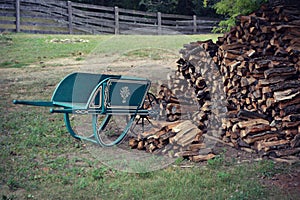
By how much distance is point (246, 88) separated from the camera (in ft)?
20.0

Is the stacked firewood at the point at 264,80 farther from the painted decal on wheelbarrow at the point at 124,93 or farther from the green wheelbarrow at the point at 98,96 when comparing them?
the painted decal on wheelbarrow at the point at 124,93

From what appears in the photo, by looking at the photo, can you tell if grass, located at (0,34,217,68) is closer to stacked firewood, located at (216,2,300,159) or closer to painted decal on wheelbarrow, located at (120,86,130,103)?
stacked firewood, located at (216,2,300,159)

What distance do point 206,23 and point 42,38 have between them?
11033mm

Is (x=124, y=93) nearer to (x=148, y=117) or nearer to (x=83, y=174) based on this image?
(x=148, y=117)

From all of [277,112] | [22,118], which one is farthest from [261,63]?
[22,118]

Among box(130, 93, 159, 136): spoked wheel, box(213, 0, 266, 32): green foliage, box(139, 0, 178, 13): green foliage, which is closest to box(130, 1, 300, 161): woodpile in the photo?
box(130, 93, 159, 136): spoked wheel

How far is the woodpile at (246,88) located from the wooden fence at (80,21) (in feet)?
46.0

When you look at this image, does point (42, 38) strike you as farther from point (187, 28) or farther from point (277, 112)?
point (277, 112)

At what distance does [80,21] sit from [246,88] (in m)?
17.1

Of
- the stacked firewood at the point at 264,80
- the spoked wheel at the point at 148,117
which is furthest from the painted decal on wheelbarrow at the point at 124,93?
the stacked firewood at the point at 264,80

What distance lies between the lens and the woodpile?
18.4 feet

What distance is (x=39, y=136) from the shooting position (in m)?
6.39

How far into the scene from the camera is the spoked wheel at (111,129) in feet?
19.0

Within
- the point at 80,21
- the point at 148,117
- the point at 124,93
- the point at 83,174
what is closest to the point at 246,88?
the point at 148,117
